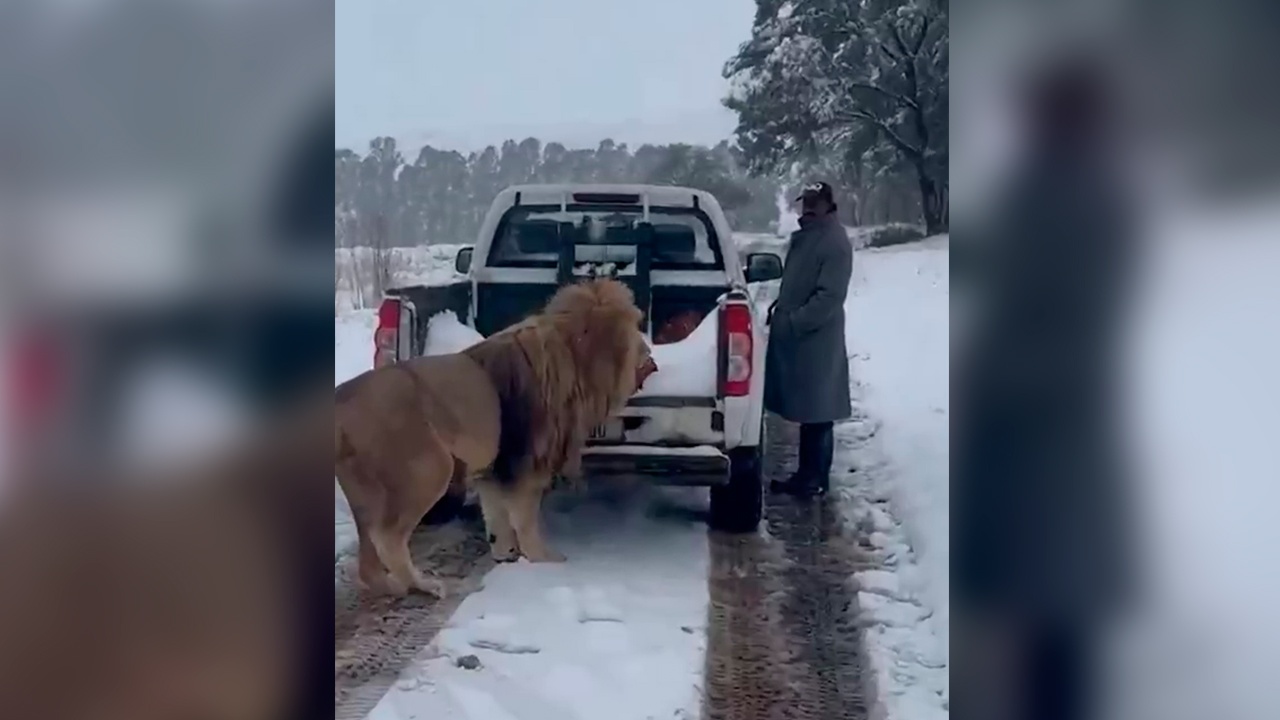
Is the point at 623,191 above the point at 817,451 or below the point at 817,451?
above

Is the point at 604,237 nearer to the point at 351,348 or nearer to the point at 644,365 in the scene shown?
the point at 644,365

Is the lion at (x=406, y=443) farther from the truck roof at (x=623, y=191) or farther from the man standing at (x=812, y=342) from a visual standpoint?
the man standing at (x=812, y=342)

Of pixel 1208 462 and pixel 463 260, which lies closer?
pixel 1208 462

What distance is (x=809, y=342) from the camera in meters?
2.40

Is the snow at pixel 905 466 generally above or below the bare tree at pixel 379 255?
below

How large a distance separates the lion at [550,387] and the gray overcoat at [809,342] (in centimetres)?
28

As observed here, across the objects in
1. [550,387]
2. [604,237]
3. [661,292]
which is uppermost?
[604,237]

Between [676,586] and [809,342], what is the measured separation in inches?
23.0

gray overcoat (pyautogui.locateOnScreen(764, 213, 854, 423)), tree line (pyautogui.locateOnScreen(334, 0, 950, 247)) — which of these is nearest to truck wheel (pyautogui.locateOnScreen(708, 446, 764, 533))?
gray overcoat (pyautogui.locateOnScreen(764, 213, 854, 423))

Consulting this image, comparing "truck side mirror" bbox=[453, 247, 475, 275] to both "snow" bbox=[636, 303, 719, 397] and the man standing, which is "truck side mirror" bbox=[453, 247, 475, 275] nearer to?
"snow" bbox=[636, 303, 719, 397]

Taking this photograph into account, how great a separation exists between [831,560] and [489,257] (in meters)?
0.96

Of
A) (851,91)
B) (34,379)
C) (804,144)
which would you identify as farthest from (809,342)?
(34,379)

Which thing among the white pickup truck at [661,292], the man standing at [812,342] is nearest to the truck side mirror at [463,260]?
the white pickup truck at [661,292]

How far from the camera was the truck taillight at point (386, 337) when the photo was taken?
2.44 metres
